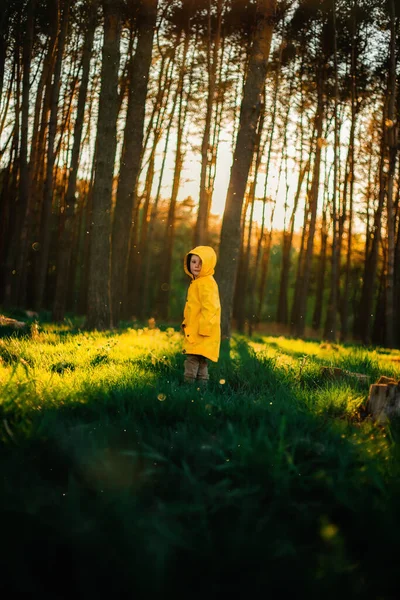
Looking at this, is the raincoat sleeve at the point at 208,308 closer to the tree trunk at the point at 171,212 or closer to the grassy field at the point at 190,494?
the grassy field at the point at 190,494

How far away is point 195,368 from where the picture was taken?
6012 mm

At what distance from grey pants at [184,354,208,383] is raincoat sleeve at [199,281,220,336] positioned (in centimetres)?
31

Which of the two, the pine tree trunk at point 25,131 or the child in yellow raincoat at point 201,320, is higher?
the pine tree trunk at point 25,131

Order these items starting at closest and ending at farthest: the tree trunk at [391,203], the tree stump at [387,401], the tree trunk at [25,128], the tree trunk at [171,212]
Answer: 1. the tree stump at [387,401]
2. the tree trunk at [391,203]
3. the tree trunk at [25,128]
4. the tree trunk at [171,212]

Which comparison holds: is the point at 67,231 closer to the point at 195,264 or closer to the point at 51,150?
the point at 51,150

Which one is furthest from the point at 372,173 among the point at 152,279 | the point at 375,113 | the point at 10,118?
the point at 152,279

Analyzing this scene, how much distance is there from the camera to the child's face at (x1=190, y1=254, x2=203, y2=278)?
633 centimetres

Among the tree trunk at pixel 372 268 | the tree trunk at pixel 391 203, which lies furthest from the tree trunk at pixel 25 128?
the tree trunk at pixel 372 268

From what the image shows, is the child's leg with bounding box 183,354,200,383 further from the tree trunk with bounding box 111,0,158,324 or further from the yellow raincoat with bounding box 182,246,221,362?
the tree trunk with bounding box 111,0,158,324

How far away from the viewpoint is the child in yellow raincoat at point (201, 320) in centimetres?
598

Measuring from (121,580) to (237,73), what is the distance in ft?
67.1

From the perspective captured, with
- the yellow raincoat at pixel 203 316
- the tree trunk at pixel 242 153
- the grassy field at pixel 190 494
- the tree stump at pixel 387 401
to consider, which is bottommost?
the grassy field at pixel 190 494

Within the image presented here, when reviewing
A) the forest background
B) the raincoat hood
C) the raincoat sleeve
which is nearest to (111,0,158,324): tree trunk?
the forest background

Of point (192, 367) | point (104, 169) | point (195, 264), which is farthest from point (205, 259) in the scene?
point (104, 169)
